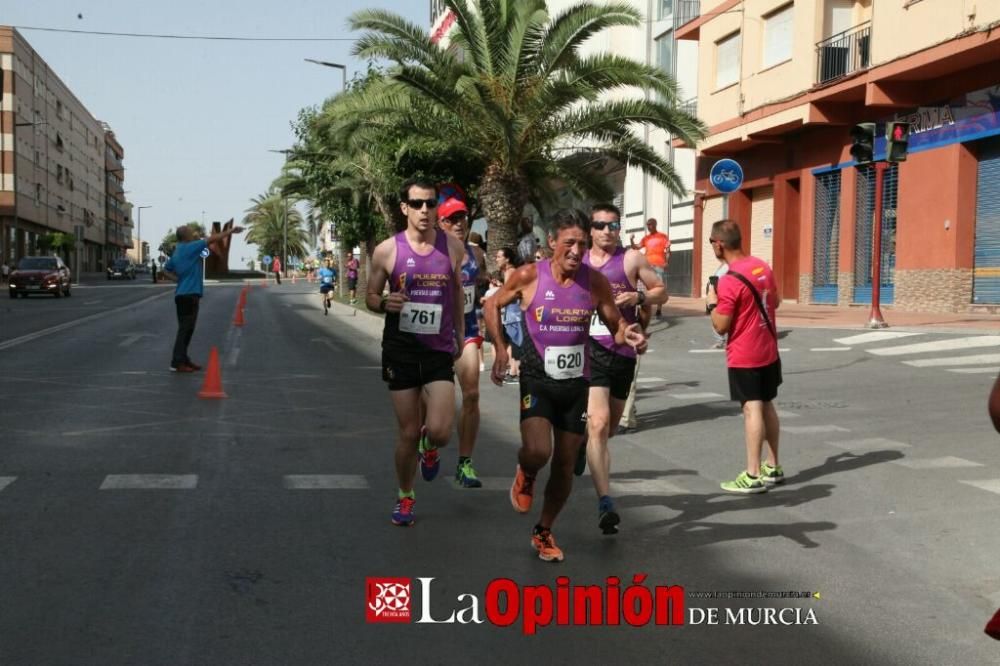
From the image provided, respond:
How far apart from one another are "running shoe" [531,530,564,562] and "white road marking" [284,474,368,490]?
6.81 feet

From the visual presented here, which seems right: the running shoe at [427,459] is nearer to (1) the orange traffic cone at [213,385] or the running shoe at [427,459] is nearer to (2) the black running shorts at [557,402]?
(2) the black running shorts at [557,402]

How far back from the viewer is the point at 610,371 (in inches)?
263

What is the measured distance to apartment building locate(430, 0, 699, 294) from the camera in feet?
116

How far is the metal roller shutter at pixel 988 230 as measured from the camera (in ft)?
69.3

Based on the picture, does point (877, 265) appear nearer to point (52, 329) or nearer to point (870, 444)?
point (870, 444)

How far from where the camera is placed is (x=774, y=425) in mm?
7785

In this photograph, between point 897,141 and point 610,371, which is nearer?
point 610,371

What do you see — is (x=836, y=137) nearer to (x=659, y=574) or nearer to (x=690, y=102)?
(x=690, y=102)

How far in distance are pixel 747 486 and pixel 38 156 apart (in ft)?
287

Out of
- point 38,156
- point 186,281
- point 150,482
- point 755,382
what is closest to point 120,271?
point 38,156

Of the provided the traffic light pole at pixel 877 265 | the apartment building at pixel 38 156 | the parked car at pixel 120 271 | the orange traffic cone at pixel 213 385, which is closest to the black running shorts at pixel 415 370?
the orange traffic cone at pixel 213 385

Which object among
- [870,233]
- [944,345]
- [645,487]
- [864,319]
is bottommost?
[645,487]

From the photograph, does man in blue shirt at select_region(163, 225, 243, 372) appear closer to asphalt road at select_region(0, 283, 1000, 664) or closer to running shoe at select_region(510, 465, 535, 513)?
asphalt road at select_region(0, 283, 1000, 664)

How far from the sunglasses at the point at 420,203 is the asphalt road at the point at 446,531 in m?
1.77
